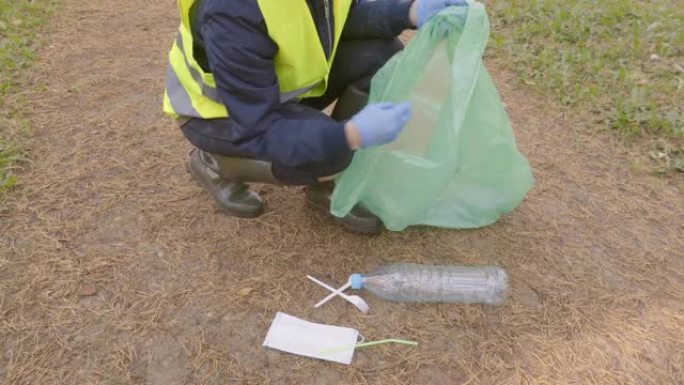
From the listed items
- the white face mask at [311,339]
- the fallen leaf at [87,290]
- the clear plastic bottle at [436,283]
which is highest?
the fallen leaf at [87,290]

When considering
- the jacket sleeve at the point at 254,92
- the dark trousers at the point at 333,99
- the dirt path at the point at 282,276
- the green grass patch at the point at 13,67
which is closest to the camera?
the jacket sleeve at the point at 254,92

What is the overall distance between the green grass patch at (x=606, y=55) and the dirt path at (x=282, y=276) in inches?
9.9

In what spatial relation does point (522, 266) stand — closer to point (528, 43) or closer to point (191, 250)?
point (191, 250)

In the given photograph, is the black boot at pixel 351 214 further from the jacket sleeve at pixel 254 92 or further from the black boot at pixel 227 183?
the jacket sleeve at pixel 254 92

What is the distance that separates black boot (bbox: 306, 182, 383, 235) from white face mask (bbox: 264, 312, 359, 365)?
1.19 ft

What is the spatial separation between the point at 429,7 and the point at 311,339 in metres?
0.98

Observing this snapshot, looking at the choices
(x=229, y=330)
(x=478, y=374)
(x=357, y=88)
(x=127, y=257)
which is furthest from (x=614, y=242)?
(x=127, y=257)

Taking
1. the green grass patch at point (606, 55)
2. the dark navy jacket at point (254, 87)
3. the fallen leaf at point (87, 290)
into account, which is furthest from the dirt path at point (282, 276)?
the dark navy jacket at point (254, 87)

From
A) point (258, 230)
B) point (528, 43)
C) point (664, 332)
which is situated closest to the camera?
point (664, 332)

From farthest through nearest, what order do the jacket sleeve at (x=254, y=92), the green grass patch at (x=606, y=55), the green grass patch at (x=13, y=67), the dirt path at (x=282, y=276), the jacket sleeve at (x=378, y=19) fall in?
the green grass patch at (x=606, y=55) → the green grass patch at (x=13, y=67) → the jacket sleeve at (x=378, y=19) → the dirt path at (x=282, y=276) → the jacket sleeve at (x=254, y=92)

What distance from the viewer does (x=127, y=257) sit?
1573 mm

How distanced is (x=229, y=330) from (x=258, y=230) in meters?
0.38

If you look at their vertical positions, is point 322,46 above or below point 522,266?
above

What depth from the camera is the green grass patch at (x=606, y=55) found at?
7.33 ft
